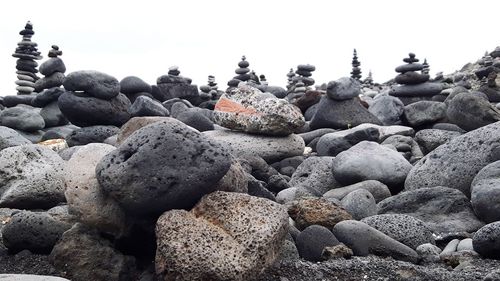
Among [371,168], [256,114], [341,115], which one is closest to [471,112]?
[341,115]

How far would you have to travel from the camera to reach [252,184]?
26.1 feet

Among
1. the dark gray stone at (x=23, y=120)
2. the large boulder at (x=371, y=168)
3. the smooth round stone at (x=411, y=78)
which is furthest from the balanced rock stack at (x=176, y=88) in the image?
the large boulder at (x=371, y=168)

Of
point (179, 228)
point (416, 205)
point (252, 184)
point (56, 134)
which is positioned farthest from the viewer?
point (56, 134)

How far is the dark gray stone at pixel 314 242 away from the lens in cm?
696

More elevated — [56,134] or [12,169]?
[12,169]

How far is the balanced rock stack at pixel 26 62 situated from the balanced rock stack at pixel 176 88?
4953 millimetres

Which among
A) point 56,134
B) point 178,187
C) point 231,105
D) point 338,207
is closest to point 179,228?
point 178,187

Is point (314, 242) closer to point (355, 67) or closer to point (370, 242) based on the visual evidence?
point (370, 242)

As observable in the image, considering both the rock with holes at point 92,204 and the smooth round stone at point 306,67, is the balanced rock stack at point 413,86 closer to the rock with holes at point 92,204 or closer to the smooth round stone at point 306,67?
the smooth round stone at point 306,67

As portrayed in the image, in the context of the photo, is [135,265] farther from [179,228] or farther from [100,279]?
[179,228]

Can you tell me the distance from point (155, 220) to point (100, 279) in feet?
2.61

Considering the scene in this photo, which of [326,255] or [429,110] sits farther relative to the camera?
[429,110]

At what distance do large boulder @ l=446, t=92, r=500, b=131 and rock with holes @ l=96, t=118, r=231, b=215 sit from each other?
9308 millimetres

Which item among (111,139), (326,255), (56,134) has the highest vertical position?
(326,255)
